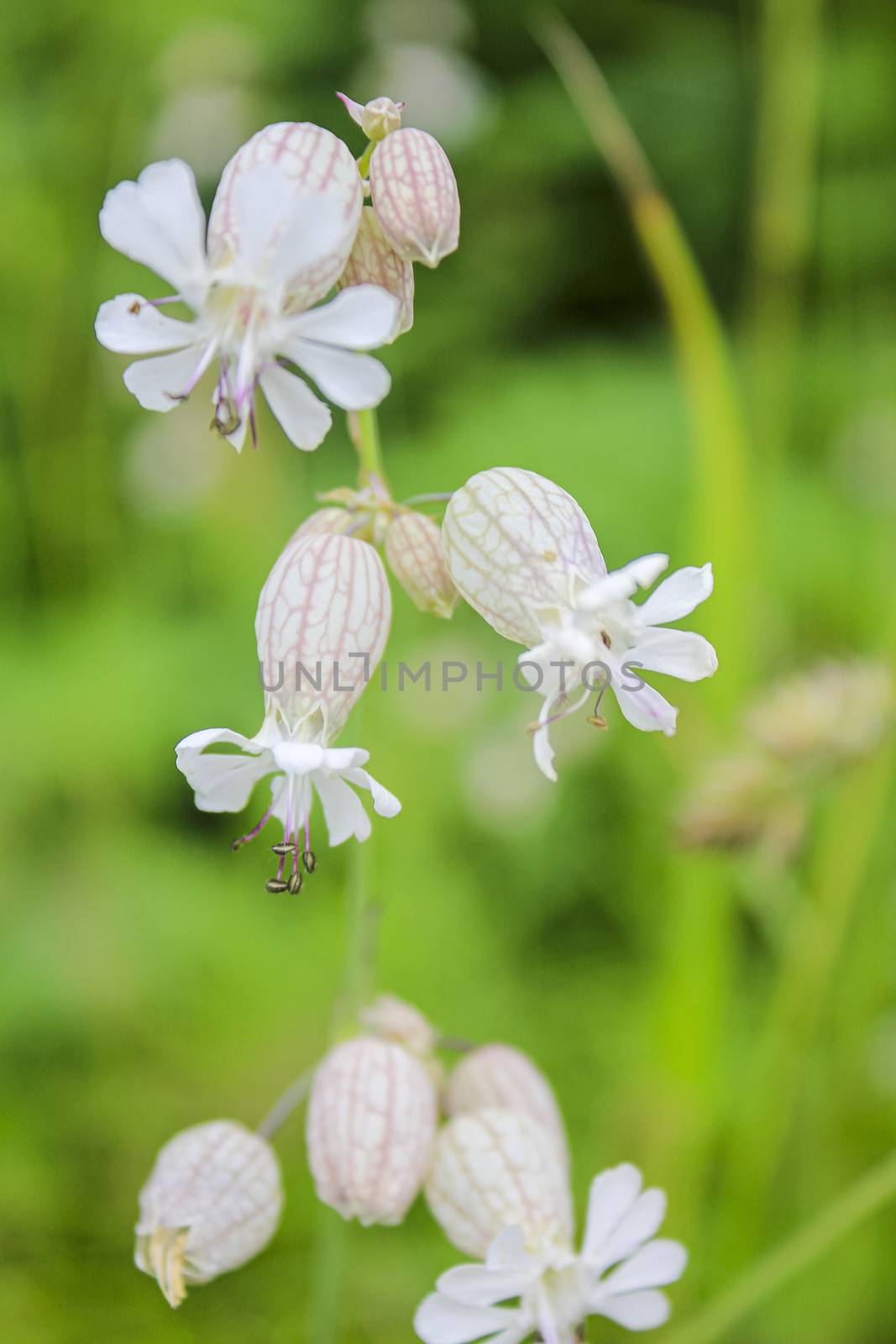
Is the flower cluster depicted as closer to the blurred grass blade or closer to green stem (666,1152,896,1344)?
green stem (666,1152,896,1344)

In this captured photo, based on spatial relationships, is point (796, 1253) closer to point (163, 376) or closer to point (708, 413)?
point (163, 376)

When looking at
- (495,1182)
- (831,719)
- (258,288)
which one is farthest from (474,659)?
(258,288)

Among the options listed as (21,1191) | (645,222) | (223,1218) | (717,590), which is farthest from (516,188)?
(223,1218)

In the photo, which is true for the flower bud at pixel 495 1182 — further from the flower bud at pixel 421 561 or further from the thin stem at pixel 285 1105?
the flower bud at pixel 421 561

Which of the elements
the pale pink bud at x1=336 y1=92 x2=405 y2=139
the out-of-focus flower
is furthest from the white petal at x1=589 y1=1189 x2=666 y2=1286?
the pale pink bud at x1=336 y1=92 x2=405 y2=139

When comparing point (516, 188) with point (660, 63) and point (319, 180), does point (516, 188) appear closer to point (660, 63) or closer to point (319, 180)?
point (660, 63)

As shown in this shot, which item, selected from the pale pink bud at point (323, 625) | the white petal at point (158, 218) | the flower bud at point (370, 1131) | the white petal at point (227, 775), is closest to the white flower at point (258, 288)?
the white petal at point (158, 218)
